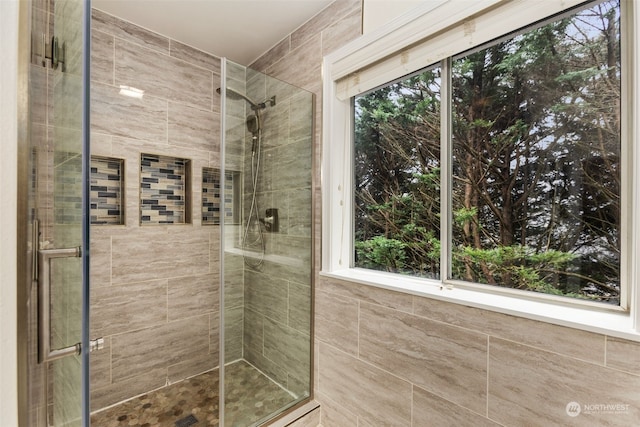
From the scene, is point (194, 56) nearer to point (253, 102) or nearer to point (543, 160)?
point (253, 102)

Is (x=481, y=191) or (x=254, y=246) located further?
(x=254, y=246)

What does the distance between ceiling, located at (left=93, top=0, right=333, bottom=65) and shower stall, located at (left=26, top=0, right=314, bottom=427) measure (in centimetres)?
11

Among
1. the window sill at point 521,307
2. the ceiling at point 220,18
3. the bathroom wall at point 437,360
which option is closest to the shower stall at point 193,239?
the ceiling at point 220,18

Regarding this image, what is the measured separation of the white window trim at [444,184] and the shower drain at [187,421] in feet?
4.00

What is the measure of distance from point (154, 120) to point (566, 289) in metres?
2.50

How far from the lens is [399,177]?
1.55 meters

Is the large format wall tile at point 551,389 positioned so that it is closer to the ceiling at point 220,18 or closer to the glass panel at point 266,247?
the glass panel at point 266,247

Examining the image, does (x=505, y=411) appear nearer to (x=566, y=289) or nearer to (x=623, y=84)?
(x=566, y=289)

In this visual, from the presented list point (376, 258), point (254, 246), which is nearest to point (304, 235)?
point (254, 246)

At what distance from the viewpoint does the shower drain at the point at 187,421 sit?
167 centimetres

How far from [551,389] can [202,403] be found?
194 cm

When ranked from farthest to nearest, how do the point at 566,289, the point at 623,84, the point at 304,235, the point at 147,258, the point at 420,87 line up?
the point at 147,258, the point at 304,235, the point at 420,87, the point at 566,289, the point at 623,84

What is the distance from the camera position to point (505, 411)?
39.8 inches

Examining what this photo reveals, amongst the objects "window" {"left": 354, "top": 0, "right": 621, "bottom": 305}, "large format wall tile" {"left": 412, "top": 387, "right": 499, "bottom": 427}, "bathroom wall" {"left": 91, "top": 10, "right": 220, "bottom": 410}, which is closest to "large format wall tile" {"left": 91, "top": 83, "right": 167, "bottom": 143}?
"bathroom wall" {"left": 91, "top": 10, "right": 220, "bottom": 410}
